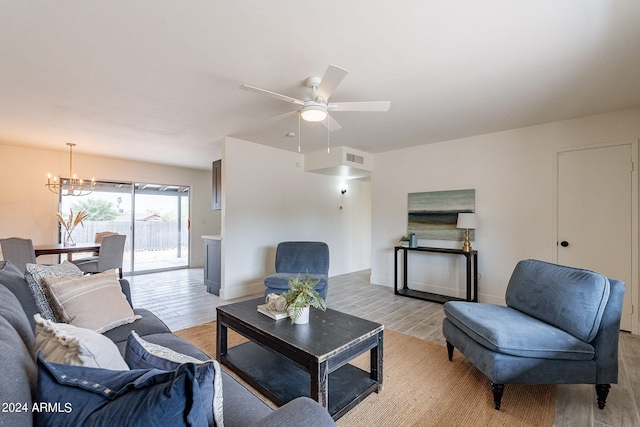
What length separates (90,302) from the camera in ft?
5.65

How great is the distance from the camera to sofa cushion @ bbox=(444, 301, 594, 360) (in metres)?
1.80

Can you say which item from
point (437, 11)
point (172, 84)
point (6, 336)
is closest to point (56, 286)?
point (6, 336)

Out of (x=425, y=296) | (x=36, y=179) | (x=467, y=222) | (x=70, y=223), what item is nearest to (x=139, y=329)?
(x=425, y=296)

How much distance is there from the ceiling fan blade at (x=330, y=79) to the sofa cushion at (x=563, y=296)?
7.10ft

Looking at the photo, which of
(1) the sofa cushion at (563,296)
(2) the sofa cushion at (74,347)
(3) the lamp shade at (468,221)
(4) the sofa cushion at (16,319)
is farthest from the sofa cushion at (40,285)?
(3) the lamp shade at (468,221)

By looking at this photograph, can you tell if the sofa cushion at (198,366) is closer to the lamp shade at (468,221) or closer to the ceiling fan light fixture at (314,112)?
the ceiling fan light fixture at (314,112)

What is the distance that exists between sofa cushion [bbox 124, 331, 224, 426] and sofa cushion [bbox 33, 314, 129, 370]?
0.16 feet

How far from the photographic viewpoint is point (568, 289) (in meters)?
1.96

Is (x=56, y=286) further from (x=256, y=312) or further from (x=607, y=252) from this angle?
(x=607, y=252)

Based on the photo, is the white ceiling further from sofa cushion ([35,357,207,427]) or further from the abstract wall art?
sofa cushion ([35,357,207,427])

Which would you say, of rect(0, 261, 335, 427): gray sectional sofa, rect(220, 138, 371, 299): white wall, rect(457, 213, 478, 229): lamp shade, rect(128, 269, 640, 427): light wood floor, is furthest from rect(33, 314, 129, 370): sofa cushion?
rect(457, 213, 478, 229): lamp shade

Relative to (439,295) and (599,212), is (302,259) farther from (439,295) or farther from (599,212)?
(599,212)

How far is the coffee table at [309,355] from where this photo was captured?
1.64 m

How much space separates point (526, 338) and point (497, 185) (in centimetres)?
280
